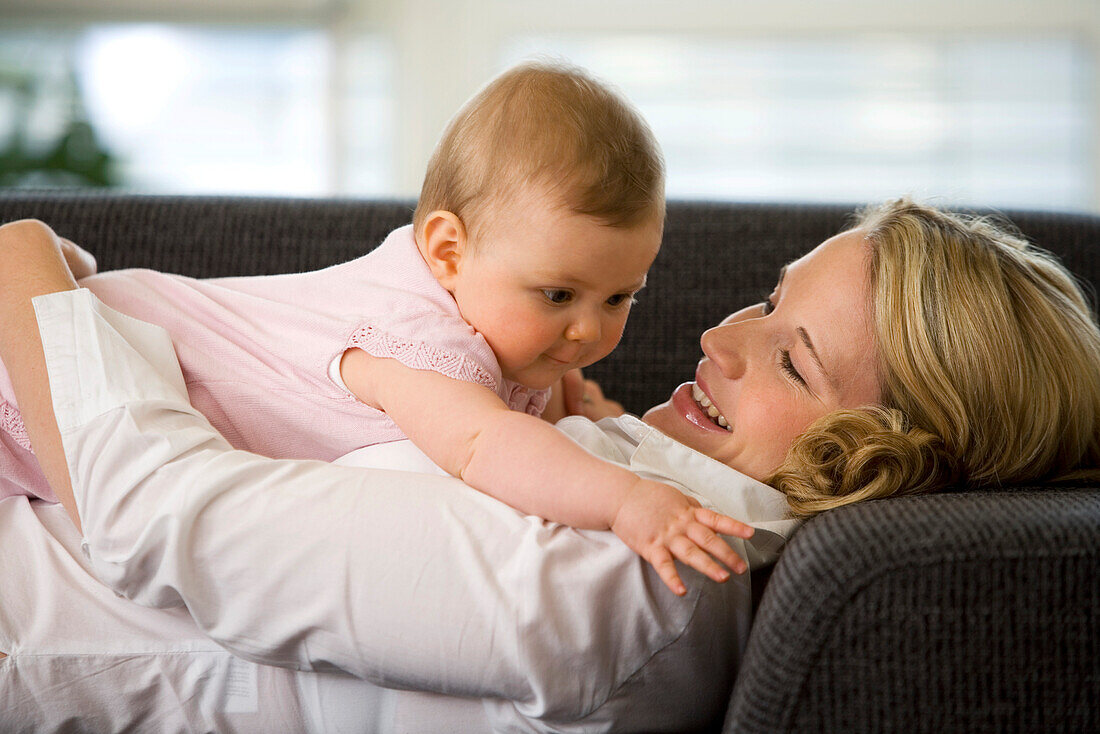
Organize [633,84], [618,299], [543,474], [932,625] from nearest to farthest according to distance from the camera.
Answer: [932,625] < [543,474] < [618,299] < [633,84]

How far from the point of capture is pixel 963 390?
3.20 ft

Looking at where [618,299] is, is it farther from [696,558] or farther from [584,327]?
[696,558]

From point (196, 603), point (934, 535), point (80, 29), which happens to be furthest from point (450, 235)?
point (80, 29)

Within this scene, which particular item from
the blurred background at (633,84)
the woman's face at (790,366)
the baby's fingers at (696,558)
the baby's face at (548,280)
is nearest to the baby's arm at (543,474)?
the baby's fingers at (696,558)

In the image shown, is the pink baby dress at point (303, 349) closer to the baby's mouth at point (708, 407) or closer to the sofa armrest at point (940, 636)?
the baby's mouth at point (708, 407)

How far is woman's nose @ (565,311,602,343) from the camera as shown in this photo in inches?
39.8

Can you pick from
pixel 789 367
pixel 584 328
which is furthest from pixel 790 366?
pixel 584 328

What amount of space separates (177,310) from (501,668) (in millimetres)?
652

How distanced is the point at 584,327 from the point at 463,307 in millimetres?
135

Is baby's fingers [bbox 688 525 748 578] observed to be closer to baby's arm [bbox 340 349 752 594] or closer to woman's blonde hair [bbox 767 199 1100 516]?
baby's arm [bbox 340 349 752 594]

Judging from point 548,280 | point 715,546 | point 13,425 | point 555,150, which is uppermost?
point 555,150

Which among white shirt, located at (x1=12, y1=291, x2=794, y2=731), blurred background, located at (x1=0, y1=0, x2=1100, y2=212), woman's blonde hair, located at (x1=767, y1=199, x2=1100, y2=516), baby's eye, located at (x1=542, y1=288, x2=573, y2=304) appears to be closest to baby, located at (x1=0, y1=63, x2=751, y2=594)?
baby's eye, located at (x1=542, y1=288, x2=573, y2=304)

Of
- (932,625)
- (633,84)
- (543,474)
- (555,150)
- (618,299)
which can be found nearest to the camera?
(932,625)

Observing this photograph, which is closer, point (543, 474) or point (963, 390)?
point (543, 474)
